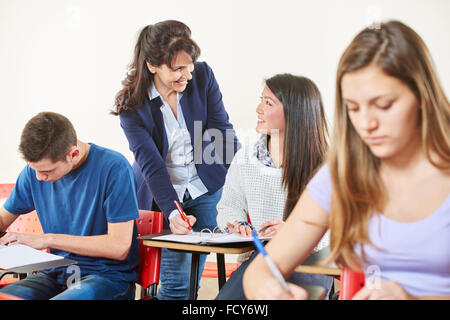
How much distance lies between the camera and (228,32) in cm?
336

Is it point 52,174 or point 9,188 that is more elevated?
point 52,174

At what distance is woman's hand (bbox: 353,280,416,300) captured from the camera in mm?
844

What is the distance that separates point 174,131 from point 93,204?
2.45ft

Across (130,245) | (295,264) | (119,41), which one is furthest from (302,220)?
(119,41)

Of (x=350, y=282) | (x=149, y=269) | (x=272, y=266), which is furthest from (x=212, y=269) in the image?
(x=272, y=266)

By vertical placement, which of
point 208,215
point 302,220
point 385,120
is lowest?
point 208,215

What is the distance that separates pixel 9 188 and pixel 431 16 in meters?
2.65

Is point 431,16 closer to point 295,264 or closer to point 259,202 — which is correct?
point 259,202

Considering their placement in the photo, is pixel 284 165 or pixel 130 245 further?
Result: pixel 284 165

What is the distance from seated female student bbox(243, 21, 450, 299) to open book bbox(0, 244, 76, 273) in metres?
0.67

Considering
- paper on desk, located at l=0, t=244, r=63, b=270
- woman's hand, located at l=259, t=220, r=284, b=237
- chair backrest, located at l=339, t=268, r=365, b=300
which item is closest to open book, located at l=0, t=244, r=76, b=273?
paper on desk, located at l=0, t=244, r=63, b=270

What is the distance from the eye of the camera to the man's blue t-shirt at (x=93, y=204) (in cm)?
159

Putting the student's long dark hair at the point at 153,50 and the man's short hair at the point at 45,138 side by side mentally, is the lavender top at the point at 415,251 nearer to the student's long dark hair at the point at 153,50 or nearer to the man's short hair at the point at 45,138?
the man's short hair at the point at 45,138

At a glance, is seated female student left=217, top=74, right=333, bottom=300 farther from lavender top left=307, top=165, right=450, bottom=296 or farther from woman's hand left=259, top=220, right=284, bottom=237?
lavender top left=307, top=165, right=450, bottom=296
